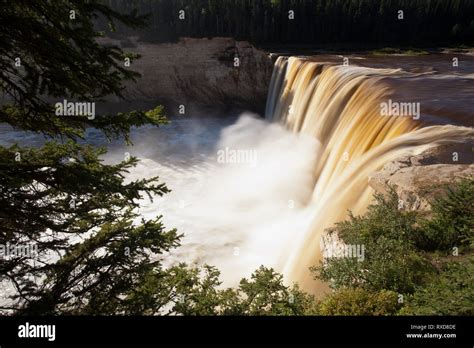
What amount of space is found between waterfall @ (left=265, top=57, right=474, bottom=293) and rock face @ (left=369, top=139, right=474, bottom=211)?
1.85ft

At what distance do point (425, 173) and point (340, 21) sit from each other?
153 ft

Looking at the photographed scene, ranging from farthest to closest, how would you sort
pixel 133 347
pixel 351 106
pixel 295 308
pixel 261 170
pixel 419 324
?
pixel 261 170 → pixel 351 106 → pixel 295 308 → pixel 419 324 → pixel 133 347

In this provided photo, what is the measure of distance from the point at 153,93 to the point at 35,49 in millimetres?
32663

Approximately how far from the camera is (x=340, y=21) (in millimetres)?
49719

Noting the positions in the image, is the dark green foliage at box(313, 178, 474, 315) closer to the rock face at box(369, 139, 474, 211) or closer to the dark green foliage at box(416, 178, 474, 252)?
the dark green foliage at box(416, 178, 474, 252)

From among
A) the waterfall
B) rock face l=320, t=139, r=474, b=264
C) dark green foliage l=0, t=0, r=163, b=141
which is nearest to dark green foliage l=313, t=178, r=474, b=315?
rock face l=320, t=139, r=474, b=264

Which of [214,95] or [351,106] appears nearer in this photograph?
[351,106]

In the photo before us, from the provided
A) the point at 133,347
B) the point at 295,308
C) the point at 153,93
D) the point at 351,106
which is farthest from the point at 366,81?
the point at 153,93

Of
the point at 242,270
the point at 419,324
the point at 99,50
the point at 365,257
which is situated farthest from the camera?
the point at 242,270

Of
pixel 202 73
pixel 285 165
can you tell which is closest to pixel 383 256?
pixel 285 165

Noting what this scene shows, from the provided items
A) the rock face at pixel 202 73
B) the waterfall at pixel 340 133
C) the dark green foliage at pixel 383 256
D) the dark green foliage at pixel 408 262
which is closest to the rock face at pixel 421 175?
the dark green foliage at pixel 408 262

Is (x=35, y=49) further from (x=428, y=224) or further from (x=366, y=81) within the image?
(x=366, y=81)

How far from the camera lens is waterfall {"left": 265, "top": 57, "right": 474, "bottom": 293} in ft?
35.2

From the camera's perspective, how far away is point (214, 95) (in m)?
36.4
